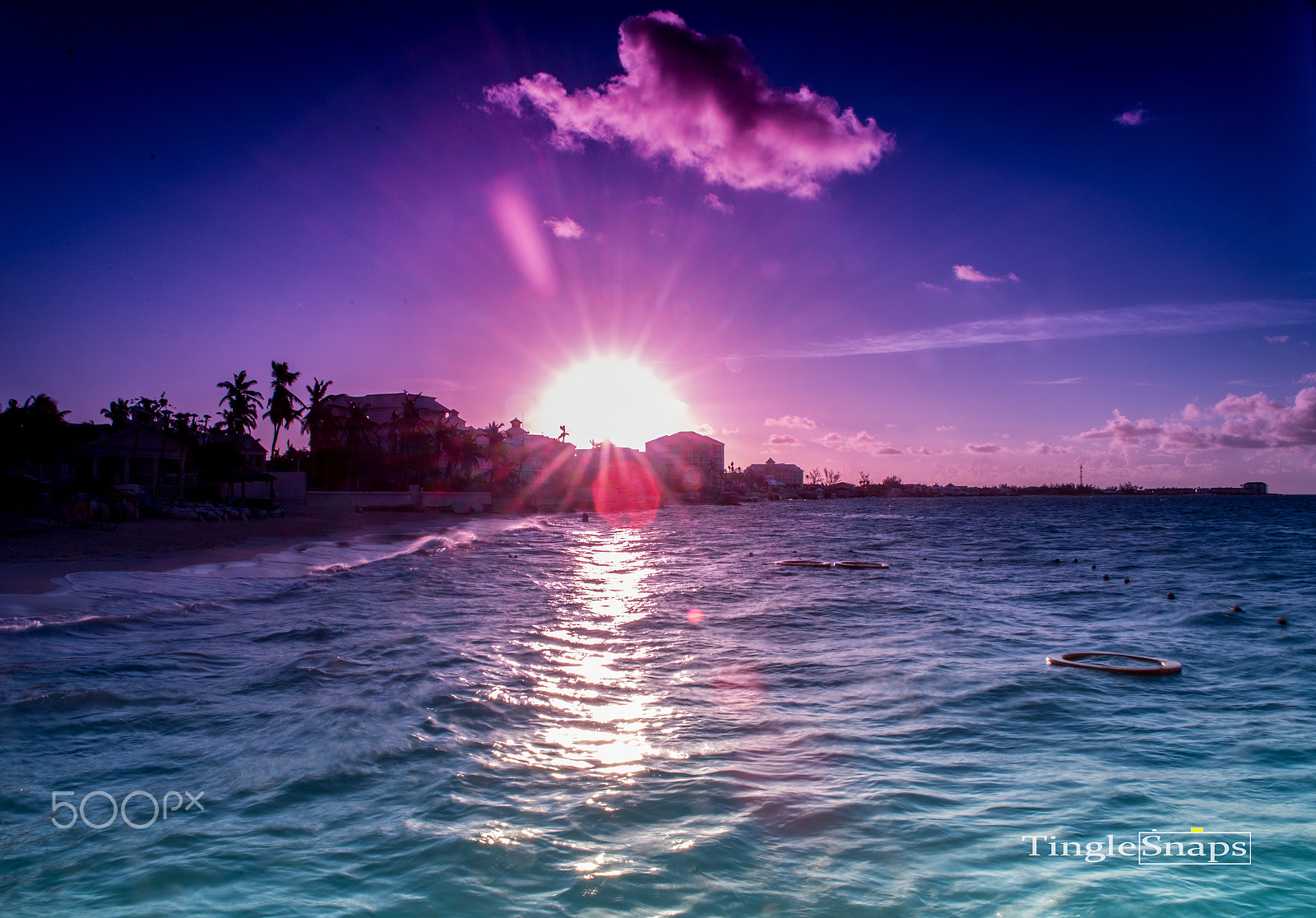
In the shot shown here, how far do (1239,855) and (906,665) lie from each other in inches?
249

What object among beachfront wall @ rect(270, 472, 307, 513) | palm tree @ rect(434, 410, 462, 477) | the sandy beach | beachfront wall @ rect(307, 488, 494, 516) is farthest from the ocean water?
palm tree @ rect(434, 410, 462, 477)

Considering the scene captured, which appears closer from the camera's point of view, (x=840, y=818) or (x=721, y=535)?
(x=840, y=818)

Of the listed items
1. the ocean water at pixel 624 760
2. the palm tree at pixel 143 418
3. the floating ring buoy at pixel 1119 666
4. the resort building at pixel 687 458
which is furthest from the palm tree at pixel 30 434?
the resort building at pixel 687 458

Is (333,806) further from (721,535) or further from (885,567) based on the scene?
(721,535)

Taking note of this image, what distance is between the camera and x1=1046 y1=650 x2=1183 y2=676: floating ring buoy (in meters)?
11.7

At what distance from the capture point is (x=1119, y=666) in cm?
1192

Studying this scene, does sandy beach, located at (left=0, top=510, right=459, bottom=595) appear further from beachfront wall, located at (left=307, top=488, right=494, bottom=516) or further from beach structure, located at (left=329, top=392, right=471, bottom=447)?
beach structure, located at (left=329, top=392, right=471, bottom=447)

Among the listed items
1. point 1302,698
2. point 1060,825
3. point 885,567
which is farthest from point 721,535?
point 1060,825

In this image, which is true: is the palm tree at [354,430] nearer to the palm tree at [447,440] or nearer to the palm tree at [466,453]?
the palm tree at [447,440]

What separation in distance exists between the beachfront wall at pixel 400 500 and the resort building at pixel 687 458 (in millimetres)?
84359

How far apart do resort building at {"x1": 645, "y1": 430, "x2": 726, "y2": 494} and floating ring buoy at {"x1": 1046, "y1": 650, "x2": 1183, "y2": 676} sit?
458 ft

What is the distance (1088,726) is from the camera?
8.92 meters

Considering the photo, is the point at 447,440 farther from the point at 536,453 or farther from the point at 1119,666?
the point at 1119,666

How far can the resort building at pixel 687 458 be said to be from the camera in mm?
159500
